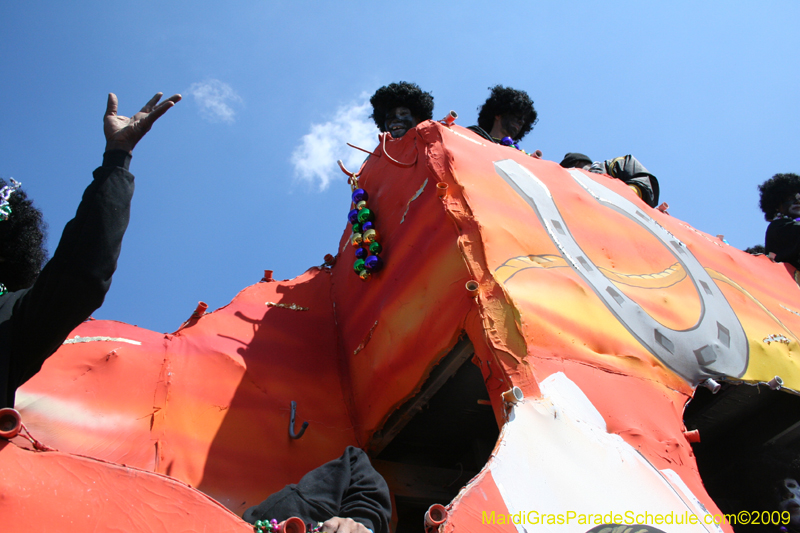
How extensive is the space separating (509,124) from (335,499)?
4.08 metres

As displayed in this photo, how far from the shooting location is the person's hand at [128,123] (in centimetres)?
188

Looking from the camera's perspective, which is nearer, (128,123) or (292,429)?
(128,123)

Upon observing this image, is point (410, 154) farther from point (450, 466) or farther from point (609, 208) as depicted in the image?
point (450, 466)

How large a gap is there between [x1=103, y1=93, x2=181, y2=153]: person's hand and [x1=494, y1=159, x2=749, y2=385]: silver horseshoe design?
1881mm

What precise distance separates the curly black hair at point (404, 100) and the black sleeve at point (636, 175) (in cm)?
157

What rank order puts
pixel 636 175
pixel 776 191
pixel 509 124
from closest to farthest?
pixel 636 175 → pixel 509 124 → pixel 776 191

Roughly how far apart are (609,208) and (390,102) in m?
2.13

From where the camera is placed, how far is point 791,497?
11.4 feet

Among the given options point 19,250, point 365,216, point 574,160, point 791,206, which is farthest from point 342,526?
point 791,206

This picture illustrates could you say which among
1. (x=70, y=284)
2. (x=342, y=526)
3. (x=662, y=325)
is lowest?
(x=342, y=526)

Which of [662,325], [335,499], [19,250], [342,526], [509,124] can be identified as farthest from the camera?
[509,124]

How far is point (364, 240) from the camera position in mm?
3492

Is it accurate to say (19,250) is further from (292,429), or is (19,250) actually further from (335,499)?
(335,499)

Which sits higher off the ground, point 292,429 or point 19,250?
point 19,250
